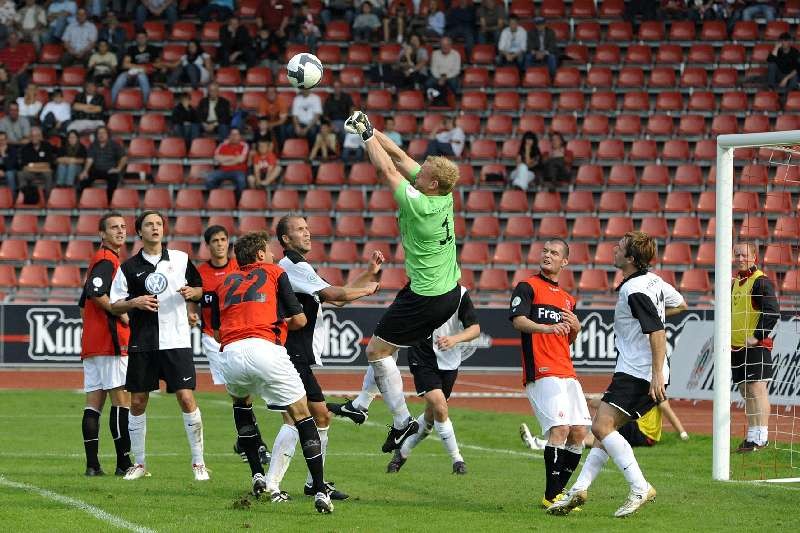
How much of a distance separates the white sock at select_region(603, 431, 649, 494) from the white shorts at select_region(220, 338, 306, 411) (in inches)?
93.8

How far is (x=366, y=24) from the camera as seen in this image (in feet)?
99.2

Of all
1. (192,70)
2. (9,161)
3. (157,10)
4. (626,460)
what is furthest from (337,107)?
(626,460)

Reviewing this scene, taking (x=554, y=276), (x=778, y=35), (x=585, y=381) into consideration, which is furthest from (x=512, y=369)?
(x=554, y=276)

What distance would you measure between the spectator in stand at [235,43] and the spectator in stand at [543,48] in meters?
6.61

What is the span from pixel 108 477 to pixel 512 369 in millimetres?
12654

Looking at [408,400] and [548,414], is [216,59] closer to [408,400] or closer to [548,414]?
[408,400]

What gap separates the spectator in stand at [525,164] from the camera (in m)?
26.7

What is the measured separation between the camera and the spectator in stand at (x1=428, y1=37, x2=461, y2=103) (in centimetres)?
2870

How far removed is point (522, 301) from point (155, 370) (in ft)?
11.4

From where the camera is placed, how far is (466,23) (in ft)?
98.6

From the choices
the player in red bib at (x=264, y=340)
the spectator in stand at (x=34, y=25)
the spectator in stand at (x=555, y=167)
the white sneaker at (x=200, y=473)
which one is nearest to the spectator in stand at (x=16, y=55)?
the spectator in stand at (x=34, y=25)

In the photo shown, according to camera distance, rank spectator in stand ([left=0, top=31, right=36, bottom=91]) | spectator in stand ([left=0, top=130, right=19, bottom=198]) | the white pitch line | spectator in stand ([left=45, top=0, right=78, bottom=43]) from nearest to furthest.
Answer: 1. the white pitch line
2. spectator in stand ([left=0, top=130, right=19, bottom=198])
3. spectator in stand ([left=0, top=31, right=36, bottom=91])
4. spectator in stand ([left=45, top=0, right=78, bottom=43])

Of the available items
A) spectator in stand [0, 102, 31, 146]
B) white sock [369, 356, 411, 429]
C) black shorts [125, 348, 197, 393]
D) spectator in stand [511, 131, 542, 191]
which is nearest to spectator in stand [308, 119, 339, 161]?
spectator in stand [511, 131, 542, 191]

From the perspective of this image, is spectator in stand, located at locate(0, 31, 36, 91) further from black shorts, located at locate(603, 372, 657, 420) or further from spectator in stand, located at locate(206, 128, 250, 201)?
black shorts, located at locate(603, 372, 657, 420)
